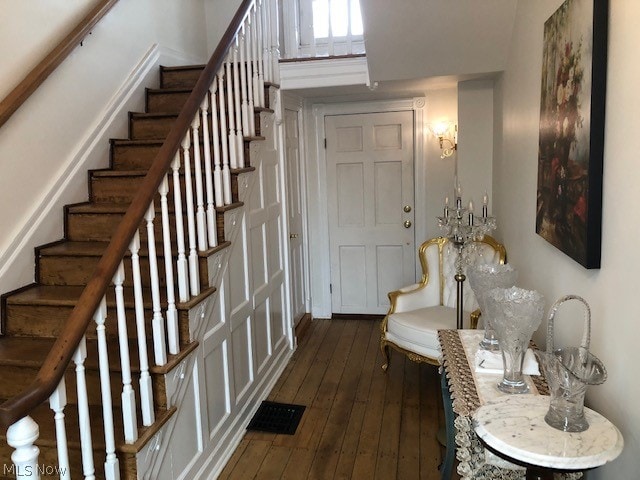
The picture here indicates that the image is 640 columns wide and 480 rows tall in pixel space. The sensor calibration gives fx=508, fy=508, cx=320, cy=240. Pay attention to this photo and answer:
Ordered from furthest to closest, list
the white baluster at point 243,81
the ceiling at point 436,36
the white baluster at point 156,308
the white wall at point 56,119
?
the white baluster at point 243,81 → the ceiling at point 436,36 → the white wall at point 56,119 → the white baluster at point 156,308

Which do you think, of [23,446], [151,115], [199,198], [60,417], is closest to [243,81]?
[151,115]

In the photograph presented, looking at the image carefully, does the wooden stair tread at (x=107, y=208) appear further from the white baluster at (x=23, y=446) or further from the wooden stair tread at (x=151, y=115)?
the white baluster at (x=23, y=446)

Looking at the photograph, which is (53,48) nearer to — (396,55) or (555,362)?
(396,55)

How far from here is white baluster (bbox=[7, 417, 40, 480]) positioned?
1.21 m

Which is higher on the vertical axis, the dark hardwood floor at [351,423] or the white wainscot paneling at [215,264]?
the white wainscot paneling at [215,264]

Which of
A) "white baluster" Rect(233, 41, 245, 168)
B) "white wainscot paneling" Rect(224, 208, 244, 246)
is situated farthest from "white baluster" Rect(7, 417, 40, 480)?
"white baluster" Rect(233, 41, 245, 168)

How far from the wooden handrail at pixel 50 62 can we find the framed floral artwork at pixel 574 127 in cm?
240

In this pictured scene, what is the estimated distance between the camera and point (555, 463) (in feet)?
4.03

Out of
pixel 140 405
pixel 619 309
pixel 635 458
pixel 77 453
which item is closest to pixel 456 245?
pixel 619 309

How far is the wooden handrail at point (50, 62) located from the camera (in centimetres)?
239

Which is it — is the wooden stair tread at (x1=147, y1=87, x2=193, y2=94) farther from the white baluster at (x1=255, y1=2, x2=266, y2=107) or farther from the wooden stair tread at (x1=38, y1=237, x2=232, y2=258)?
the wooden stair tread at (x1=38, y1=237, x2=232, y2=258)

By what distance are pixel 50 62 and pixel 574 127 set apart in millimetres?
2493

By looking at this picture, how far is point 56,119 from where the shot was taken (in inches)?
110

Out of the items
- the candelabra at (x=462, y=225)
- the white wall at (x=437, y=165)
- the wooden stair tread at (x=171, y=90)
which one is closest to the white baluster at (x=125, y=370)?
the candelabra at (x=462, y=225)
